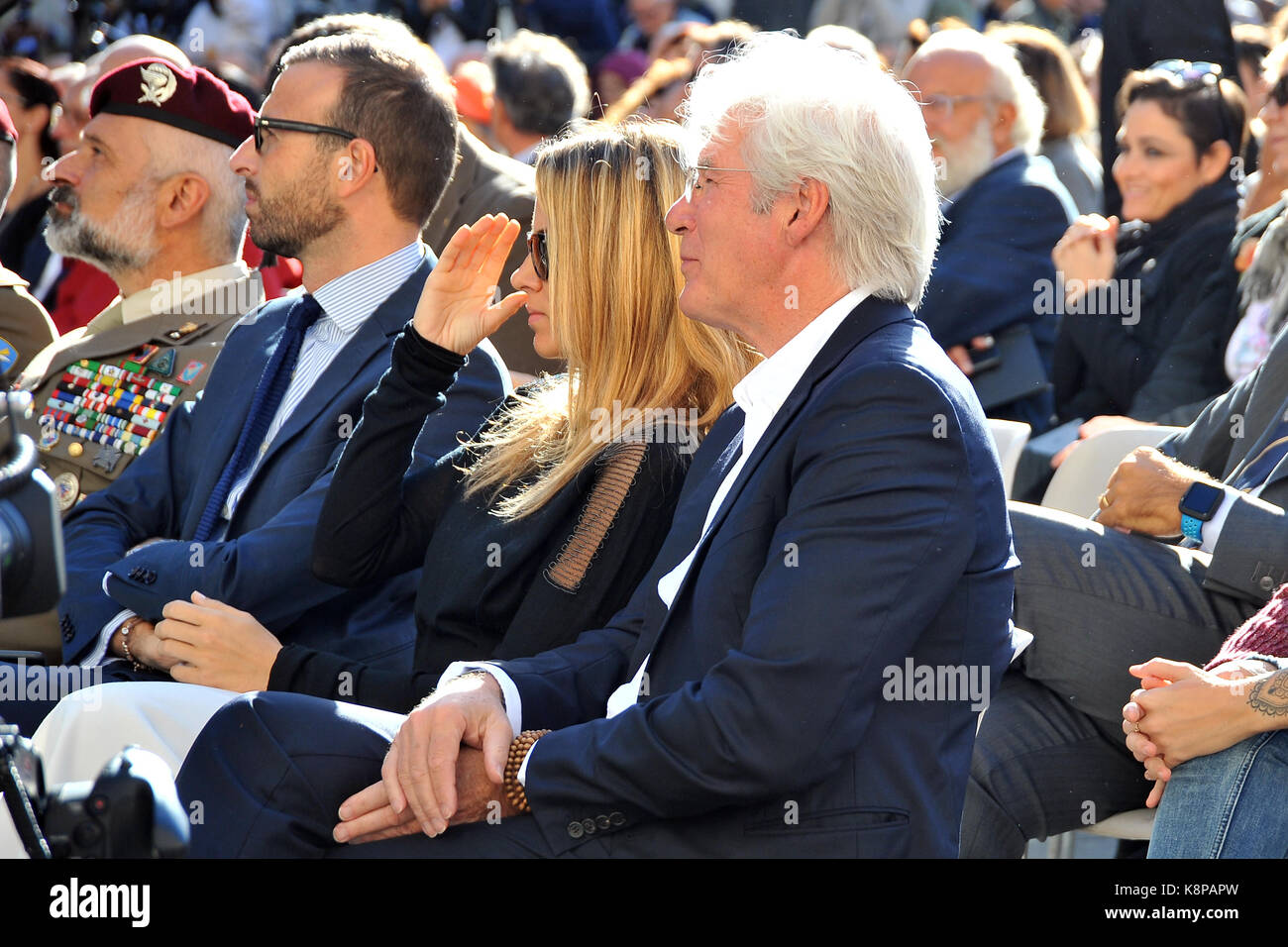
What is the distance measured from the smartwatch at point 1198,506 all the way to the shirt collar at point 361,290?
69.4 inches

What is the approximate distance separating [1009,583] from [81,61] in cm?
765

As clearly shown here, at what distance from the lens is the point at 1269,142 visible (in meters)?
4.65

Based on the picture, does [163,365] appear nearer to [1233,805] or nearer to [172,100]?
[172,100]

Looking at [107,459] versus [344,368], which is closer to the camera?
[344,368]

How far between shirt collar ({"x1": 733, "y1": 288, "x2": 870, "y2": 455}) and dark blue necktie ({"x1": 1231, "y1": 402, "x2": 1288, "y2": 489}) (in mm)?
1120

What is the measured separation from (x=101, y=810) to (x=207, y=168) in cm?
308

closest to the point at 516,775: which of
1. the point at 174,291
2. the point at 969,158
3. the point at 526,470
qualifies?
the point at 526,470

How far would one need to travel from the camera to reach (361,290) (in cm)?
355

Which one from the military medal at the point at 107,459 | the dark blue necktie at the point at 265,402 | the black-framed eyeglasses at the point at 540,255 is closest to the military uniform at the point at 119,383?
the military medal at the point at 107,459

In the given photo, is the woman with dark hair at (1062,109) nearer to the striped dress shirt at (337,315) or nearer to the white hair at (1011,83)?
the white hair at (1011,83)

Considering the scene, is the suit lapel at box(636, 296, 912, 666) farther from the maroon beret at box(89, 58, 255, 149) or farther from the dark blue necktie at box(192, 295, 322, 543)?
the maroon beret at box(89, 58, 255, 149)

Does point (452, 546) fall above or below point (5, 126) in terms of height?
below
